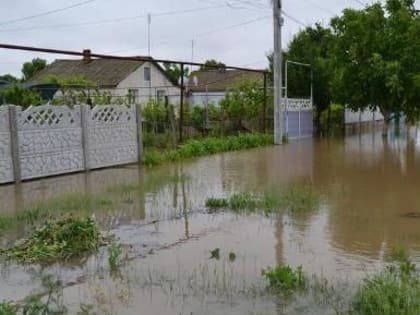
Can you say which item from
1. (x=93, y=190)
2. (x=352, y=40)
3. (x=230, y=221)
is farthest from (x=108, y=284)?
(x=352, y=40)

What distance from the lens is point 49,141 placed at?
511 inches

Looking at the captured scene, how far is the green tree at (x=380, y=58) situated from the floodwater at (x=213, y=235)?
841cm

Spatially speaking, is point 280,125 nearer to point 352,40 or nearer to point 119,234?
point 352,40

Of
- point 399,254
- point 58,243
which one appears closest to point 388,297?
point 399,254

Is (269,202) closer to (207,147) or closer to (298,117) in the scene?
(207,147)

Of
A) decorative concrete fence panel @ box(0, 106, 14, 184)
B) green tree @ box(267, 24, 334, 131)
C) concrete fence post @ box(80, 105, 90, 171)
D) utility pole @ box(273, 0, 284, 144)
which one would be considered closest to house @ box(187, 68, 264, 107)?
green tree @ box(267, 24, 334, 131)

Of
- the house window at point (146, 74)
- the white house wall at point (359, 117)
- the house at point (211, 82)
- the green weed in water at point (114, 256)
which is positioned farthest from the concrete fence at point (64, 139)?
the house window at point (146, 74)

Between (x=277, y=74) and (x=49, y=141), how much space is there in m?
10.6

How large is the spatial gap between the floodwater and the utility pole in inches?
281

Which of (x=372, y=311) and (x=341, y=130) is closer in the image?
(x=372, y=311)

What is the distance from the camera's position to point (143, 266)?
20.2ft

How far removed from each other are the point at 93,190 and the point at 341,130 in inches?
849

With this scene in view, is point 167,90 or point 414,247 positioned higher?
point 167,90

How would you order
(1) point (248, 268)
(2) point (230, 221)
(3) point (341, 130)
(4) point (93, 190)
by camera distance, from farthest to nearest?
(3) point (341, 130), (4) point (93, 190), (2) point (230, 221), (1) point (248, 268)
